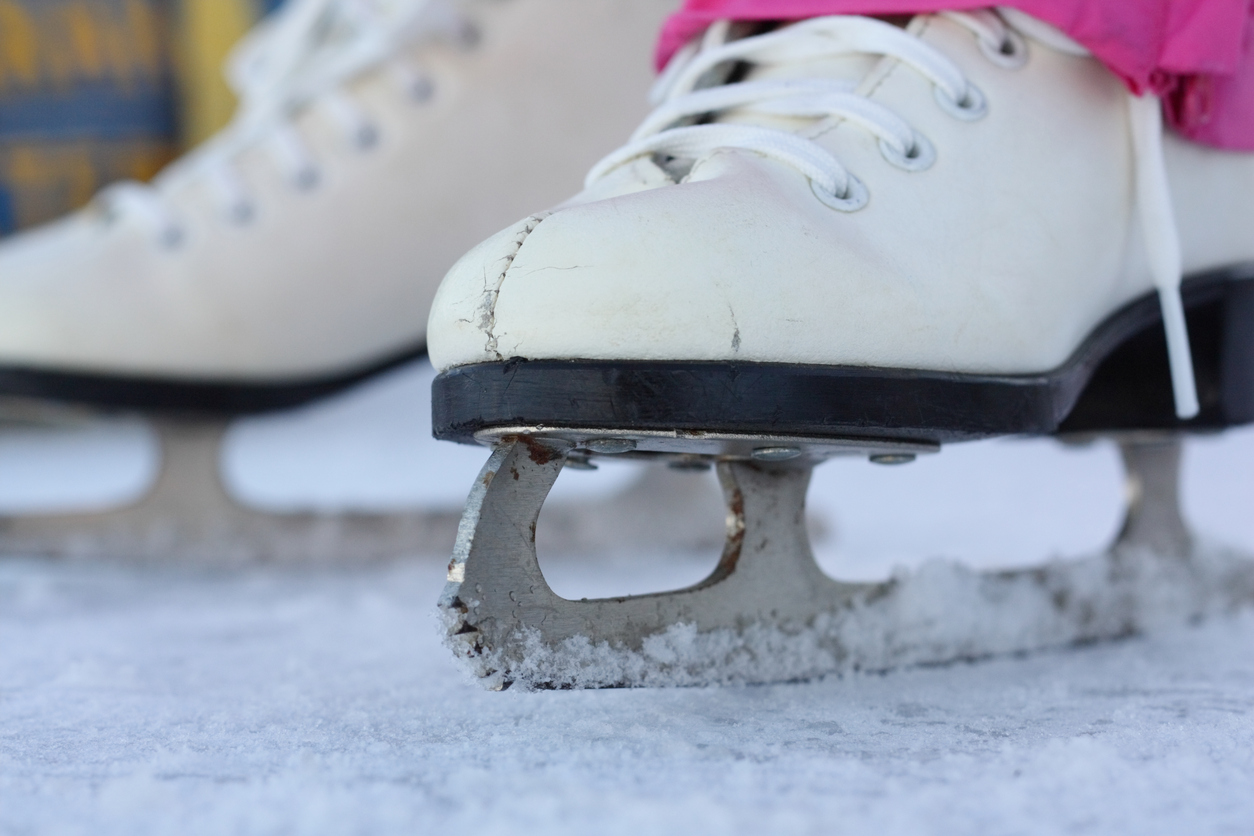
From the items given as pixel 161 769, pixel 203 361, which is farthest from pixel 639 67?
pixel 161 769

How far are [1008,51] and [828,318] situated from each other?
213 millimetres

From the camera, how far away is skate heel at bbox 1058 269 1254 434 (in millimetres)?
651

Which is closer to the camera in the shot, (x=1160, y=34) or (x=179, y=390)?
(x=1160, y=34)

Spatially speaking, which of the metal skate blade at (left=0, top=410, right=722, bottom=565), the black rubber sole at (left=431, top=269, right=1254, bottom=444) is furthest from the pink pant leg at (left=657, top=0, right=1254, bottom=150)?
the metal skate blade at (left=0, top=410, right=722, bottom=565)

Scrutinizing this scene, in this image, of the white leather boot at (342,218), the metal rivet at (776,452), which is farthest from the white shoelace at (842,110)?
the white leather boot at (342,218)

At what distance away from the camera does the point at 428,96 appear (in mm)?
996

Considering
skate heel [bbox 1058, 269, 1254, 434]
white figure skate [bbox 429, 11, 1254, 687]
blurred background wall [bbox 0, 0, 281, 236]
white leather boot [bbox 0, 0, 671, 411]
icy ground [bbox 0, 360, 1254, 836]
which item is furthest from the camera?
blurred background wall [bbox 0, 0, 281, 236]

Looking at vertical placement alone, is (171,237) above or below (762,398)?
above

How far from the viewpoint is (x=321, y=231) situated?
1.00m

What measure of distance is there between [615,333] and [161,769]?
0.21m

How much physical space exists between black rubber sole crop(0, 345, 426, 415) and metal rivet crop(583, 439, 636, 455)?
1.95 feet

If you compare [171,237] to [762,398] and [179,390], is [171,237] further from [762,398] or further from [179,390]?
[762,398]

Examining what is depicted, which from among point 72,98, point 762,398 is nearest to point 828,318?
point 762,398

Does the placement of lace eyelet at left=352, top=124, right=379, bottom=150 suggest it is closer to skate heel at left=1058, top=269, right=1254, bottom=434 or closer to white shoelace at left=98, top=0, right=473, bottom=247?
white shoelace at left=98, top=0, right=473, bottom=247
